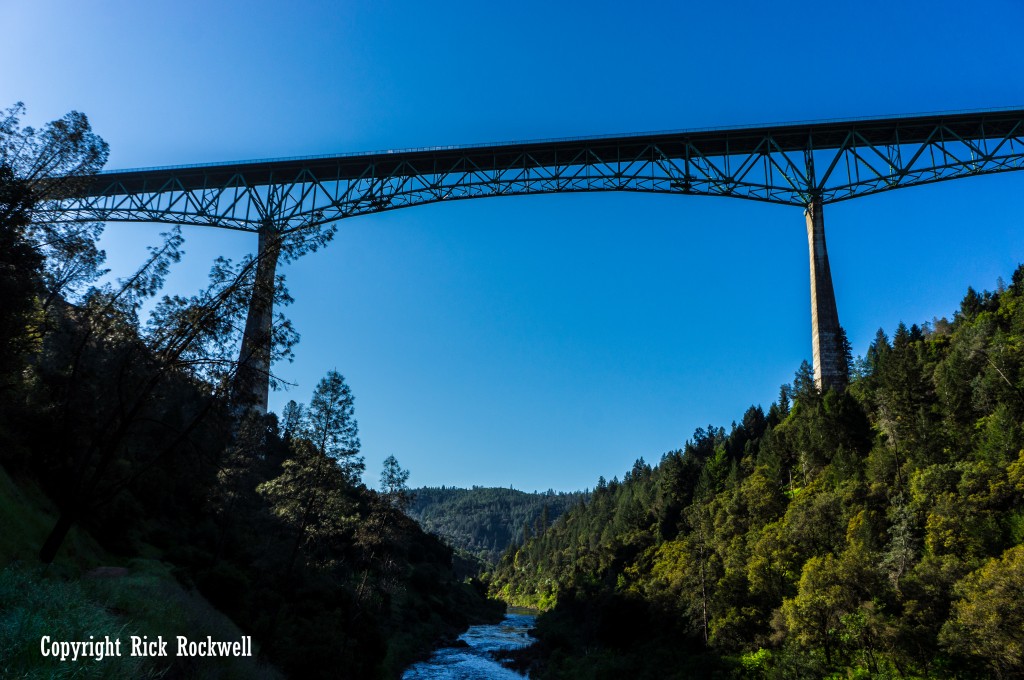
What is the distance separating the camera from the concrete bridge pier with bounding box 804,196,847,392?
145 feet

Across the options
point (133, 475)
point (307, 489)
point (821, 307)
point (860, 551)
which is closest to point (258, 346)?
point (133, 475)

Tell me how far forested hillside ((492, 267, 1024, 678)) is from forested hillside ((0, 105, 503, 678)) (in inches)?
1036

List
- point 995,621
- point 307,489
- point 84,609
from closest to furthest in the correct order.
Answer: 1. point 84,609
2. point 307,489
3. point 995,621

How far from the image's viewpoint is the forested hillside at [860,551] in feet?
111

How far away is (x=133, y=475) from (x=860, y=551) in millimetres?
44481

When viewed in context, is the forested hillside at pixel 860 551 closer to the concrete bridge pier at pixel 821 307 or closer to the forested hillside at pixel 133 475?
the concrete bridge pier at pixel 821 307

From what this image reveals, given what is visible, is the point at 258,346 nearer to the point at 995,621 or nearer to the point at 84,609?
the point at 84,609

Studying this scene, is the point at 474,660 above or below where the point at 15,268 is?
below

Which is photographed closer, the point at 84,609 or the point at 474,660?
the point at 84,609

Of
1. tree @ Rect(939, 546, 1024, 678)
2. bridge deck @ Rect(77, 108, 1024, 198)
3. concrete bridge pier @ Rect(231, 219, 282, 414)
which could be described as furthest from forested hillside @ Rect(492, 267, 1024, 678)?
concrete bridge pier @ Rect(231, 219, 282, 414)

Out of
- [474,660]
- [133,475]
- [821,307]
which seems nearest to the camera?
[133,475]

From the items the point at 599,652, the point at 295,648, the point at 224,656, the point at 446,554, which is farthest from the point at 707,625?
the point at 446,554

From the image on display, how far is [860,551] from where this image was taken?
42.2 meters

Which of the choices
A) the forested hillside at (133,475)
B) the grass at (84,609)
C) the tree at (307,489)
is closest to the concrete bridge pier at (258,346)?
the forested hillside at (133,475)
